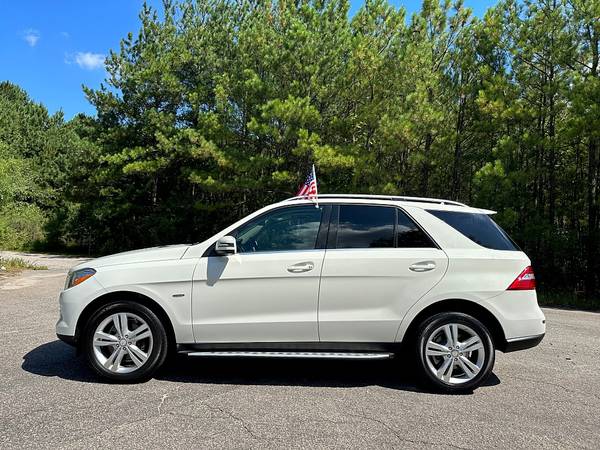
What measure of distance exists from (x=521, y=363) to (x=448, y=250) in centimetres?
210

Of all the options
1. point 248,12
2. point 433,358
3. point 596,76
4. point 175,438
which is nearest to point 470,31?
point 596,76

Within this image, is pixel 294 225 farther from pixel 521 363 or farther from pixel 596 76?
pixel 596 76

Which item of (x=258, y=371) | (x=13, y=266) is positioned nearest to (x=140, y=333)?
(x=258, y=371)

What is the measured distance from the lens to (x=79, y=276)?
15.2 feet

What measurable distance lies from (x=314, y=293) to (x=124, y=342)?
185 centimetres

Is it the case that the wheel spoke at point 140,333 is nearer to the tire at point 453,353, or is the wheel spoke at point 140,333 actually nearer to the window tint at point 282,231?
the window tint at point 282,231

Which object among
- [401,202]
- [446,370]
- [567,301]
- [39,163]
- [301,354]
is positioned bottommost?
[567,301]

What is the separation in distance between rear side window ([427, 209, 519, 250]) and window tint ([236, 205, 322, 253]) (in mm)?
1207

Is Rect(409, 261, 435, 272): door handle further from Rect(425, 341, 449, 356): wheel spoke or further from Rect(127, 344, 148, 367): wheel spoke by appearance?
Rect(127, 344, 148, 367): wheel spoke

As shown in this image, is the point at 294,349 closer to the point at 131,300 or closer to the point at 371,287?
the point at 371,287

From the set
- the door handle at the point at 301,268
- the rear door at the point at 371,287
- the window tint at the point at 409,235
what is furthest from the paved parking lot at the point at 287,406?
the window tint at the point at 409,235

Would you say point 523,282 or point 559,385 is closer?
point 523,282

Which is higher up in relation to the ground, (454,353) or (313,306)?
(313,306)

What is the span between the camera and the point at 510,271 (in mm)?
4547
